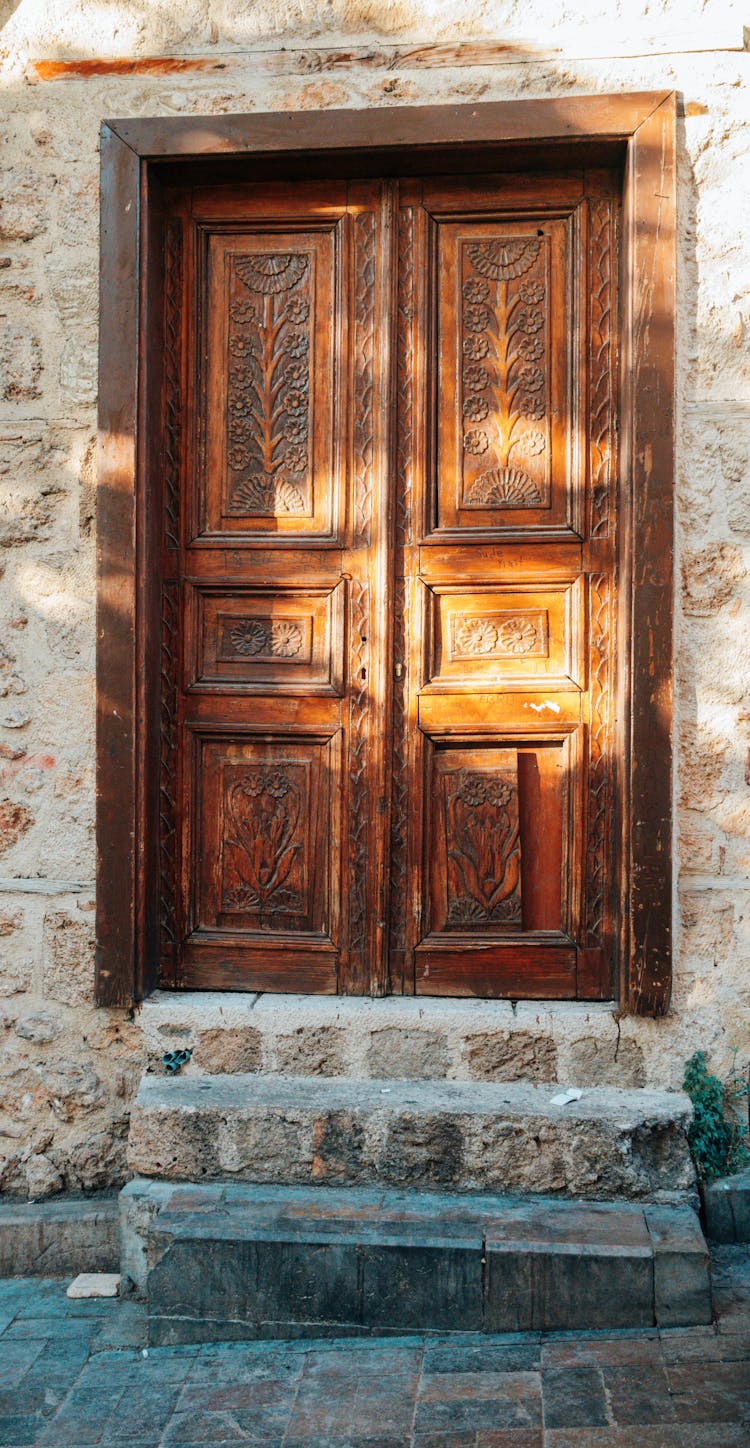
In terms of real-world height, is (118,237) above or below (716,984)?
above

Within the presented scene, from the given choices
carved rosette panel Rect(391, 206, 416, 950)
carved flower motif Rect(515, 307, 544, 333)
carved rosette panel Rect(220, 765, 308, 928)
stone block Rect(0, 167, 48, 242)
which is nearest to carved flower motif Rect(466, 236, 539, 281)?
carved flower motif Rect(515, 307, 544, 333)

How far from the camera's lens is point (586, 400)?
344 cm

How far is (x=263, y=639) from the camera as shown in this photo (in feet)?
11.6

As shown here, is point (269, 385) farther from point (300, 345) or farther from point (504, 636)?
point (504, 636)

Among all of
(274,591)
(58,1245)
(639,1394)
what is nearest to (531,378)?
(274,591)

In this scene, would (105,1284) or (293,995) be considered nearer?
(105,1284)

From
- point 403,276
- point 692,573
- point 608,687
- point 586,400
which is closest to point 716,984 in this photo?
point 608,687

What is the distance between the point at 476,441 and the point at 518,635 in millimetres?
569

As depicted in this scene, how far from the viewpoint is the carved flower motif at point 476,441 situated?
11.4 ft

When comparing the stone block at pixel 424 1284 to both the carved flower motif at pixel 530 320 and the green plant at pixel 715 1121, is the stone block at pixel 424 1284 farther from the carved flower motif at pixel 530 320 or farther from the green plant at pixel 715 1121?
the carved flower motif at pixel 530 320

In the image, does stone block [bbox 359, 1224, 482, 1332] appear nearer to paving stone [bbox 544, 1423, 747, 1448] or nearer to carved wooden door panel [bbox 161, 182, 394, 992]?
paving stone [bbox 544, 1423, 747, 1448]

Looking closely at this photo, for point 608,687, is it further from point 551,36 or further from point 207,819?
point 551,36

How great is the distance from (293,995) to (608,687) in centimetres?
127

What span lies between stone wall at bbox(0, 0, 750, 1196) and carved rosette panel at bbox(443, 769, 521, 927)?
32 centimetres
